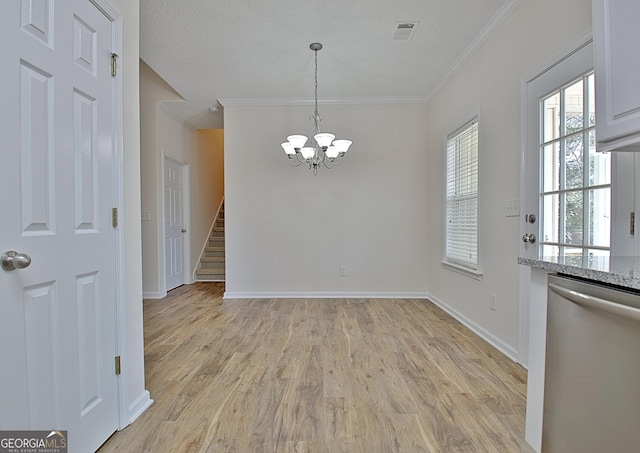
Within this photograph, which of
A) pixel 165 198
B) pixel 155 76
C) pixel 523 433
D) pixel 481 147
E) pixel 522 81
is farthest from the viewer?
pixel 165 198

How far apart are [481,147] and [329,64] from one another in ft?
5.88

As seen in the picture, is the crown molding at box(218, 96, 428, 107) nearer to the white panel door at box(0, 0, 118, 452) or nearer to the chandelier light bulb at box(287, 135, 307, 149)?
the chandelier light bulb at box(287, 135, 307, 149)

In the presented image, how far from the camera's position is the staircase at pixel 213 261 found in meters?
5.66

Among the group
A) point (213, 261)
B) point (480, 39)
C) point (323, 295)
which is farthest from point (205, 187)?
point (480, 39)

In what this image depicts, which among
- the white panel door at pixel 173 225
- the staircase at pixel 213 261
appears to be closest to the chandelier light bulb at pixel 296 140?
the white panel door at pixel 173 225

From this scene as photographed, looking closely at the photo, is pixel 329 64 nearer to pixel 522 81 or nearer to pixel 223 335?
pixel 522 81

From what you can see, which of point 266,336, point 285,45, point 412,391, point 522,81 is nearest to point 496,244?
point 522,81

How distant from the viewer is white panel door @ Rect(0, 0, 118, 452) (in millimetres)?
1068

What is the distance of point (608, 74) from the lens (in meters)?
1.27

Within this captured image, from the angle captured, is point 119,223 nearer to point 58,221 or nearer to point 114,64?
point 58,221

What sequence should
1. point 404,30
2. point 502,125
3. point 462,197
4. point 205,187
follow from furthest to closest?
point 205,187, point 462,197, point 404,30, point 502,125

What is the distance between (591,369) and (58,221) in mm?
2000

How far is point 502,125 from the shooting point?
2.57 meters

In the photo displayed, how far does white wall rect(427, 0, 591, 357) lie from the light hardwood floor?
0.32 metres
